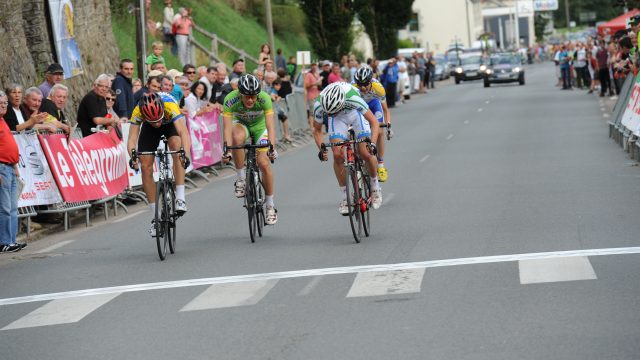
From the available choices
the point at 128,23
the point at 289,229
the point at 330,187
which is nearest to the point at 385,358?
the point at 289,229

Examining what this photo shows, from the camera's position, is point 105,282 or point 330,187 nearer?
point 105,282

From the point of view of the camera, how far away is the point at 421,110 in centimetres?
4578

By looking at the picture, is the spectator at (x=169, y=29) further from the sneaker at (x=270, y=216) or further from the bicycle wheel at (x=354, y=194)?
the bicycle wheel at (x=354, y=194)

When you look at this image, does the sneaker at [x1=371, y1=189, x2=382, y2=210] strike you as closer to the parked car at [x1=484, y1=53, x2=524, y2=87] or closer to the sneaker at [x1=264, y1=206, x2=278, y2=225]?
the sneaker at [x1=264, y1=206, x2=278, y2=225]

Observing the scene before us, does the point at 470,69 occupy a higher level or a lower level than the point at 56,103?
lower

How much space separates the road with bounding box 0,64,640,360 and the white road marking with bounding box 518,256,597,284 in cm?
2

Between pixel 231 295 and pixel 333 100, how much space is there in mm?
3914

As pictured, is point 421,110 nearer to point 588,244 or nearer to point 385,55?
point 385,55

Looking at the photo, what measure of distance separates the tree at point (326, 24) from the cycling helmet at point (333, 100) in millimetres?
43666

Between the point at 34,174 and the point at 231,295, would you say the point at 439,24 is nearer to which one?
the point at 34,174

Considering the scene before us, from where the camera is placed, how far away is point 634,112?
22.9m

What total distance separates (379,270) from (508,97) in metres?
39.7

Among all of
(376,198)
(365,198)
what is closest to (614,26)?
(376,198)

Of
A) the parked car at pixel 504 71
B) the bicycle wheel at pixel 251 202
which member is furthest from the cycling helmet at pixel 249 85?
the parked car at pixel 504 71
